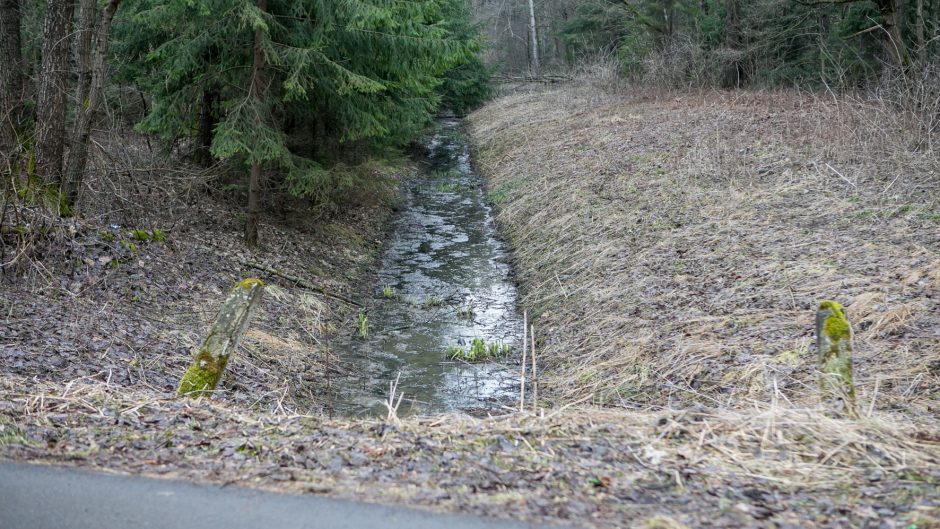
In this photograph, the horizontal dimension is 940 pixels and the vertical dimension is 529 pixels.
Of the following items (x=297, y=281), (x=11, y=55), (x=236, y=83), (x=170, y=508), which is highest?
(x=11, y=55)

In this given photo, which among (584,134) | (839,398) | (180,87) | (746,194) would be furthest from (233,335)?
(584,134)

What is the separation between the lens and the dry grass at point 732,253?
22.6ft

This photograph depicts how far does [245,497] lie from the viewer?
3.83 meters

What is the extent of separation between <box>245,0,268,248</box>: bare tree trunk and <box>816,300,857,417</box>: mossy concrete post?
357 inches

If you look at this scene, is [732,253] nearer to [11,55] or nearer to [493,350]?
[493,350]

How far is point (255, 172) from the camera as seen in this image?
11969mm

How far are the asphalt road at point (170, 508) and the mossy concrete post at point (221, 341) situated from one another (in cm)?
194

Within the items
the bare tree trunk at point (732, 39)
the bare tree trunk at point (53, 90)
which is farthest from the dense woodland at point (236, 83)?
the bare tree trunk at point (732, 39)

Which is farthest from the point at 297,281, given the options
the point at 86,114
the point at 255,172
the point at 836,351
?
the point at 836,351

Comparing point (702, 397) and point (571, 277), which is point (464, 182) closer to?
point (571, 277)

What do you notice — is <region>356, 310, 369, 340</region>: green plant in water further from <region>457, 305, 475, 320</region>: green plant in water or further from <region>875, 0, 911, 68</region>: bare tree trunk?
<region>875, 0, 911, 68</region>: bare tree trunk

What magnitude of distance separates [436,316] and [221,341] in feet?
18.2

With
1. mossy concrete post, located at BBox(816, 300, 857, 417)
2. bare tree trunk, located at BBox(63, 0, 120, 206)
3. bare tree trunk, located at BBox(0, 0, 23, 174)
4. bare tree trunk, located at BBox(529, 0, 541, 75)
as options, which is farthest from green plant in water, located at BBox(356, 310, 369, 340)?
bare tree trunk, located at BBox(529, 0, 541, 75)

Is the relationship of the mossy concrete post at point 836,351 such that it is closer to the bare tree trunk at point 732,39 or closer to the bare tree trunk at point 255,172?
the bare tree trunk at point 255,172
